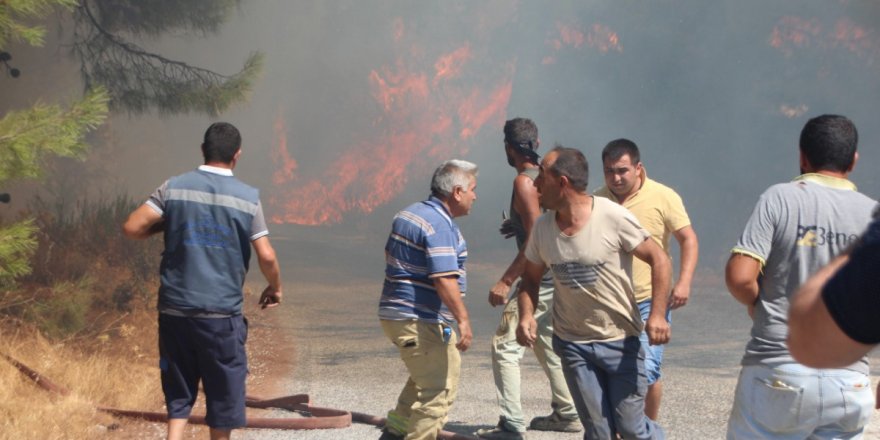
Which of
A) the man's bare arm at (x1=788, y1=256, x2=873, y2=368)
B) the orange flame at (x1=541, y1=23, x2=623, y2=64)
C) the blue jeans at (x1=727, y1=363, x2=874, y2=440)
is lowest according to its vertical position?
the blue jeans at (x1=727, y1=363, x2=874, y2=440)

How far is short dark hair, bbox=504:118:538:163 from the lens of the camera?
5867mm

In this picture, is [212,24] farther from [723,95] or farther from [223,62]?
[223,62]

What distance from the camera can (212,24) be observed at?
13.2m

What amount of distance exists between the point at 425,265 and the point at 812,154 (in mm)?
2074

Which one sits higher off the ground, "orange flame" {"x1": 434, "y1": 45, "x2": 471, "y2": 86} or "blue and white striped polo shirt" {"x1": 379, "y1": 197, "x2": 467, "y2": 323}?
"orange flame" {"x1": 434, "y1": 45, "x2": 471, "y2": 86}

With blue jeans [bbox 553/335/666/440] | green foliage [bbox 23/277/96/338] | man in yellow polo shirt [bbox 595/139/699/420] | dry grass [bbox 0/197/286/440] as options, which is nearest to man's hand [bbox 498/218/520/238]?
man in yellow polo shirt [bbox 595/139/699/420]

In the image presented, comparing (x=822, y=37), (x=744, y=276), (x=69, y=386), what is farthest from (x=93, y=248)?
(x=822, y=37)

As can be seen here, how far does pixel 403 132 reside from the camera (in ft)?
79.0

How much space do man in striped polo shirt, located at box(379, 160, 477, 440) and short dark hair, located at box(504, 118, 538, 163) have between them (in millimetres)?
957

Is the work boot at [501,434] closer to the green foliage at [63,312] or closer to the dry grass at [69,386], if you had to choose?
the dry grass at [69,386]

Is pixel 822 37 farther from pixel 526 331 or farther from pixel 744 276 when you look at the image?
pixel 744 276

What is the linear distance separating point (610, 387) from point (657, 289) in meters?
0.49

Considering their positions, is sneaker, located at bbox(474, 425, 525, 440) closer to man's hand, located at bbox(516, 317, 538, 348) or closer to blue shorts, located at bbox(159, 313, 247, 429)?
man's hand, located at bbox(516, 317, 538, 348)

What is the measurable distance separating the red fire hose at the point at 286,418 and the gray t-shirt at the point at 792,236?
256 cm
